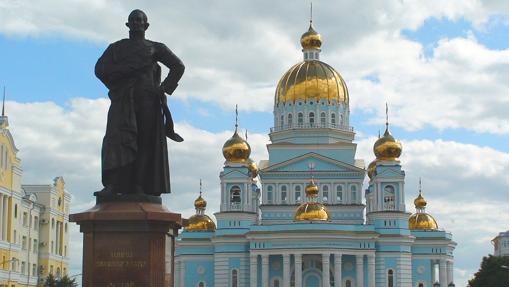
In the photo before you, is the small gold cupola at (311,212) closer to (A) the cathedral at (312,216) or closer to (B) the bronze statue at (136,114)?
(A) the cathedral at (312,216)

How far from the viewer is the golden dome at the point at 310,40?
3447 inches

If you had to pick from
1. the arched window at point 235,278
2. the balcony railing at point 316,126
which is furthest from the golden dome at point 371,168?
the arched window at point 235,278

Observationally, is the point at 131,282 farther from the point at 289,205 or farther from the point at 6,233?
the point at 289,205

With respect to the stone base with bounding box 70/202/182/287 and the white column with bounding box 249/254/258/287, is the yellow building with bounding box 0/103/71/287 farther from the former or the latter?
the stone base with bounding box 70/202/182/287

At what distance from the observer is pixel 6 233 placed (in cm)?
5344

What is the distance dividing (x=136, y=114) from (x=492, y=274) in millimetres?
57430

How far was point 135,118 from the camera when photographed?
1661 cm

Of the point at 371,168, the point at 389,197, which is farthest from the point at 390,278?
the point at 371,168

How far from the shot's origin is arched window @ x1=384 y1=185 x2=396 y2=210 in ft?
258

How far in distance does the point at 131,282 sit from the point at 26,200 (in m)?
44.4

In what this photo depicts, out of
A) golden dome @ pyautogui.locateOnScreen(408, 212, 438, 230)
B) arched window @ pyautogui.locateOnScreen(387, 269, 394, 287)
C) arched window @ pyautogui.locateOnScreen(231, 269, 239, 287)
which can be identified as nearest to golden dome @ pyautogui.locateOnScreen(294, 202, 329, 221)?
arched window @ pyautogui.locateOnScreen(387, 269, 394, 287)

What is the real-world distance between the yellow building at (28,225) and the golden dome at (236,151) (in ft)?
59.7

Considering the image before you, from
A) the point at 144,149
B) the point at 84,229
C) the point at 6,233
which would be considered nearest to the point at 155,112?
the point at 144,149

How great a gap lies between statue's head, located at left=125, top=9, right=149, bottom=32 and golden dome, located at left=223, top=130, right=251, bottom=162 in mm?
64960
